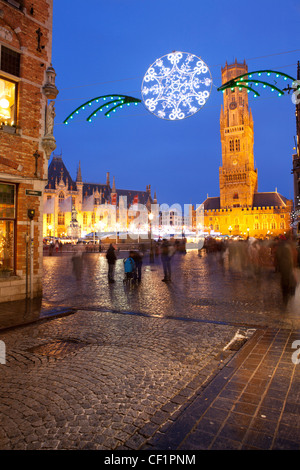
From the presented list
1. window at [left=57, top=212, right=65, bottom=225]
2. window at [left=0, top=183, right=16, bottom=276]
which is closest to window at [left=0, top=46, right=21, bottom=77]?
window at [left=0, top=183, right=16, bottom=276]

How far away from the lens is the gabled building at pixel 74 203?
74.9m

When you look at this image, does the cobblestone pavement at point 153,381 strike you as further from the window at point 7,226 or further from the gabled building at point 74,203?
the gabled building at point 74,203

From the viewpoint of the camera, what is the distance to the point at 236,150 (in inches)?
3666

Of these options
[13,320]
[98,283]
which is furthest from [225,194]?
[13,320]

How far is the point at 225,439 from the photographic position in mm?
2670

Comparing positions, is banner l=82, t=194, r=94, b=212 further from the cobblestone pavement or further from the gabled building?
the cobblestone pavement

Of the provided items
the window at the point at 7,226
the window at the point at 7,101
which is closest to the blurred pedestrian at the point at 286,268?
the window at the point at 7,226

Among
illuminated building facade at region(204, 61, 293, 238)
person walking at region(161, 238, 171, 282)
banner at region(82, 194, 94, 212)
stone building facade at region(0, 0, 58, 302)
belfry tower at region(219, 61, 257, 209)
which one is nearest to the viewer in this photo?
stone building facade at region(0, 0, 58, 302)

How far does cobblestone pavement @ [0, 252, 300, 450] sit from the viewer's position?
2.76 metres

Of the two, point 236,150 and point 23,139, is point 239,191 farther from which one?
point 23,139

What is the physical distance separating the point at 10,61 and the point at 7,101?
128cm

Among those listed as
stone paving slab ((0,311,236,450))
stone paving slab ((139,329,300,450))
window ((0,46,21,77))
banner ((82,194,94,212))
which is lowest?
stone paving slab ((0,311,236,450))

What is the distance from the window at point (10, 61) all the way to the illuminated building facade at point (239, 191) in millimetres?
79423

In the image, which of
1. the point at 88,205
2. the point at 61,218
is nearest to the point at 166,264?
the point at 61,218
